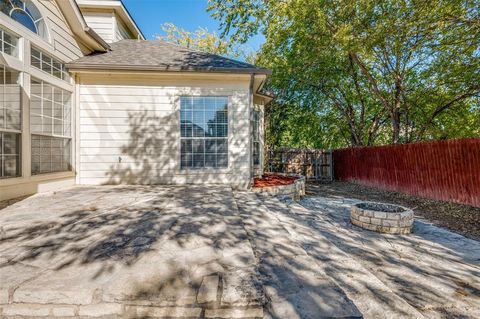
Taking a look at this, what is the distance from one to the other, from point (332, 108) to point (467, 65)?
7240 mm

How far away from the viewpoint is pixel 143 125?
643 cm

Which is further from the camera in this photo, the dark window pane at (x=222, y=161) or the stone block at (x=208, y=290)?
the dark window pane at (x=222, y=161)

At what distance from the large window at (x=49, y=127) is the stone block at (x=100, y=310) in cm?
454

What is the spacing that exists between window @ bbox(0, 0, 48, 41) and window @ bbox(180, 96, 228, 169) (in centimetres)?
328

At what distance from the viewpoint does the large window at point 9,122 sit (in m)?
4.34

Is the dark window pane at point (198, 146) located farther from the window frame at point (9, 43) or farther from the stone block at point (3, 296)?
the stone block at point (3, 296)

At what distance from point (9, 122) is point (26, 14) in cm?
228

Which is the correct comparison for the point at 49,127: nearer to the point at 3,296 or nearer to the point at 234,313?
the point at 3,296

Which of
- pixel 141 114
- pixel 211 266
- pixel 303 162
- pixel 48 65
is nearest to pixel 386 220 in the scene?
pixel 211 266

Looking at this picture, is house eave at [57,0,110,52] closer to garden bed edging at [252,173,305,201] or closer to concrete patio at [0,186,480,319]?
concrete patio at [0,186,480,319]

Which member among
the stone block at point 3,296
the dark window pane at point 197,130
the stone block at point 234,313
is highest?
the dark window pane at point 197,130

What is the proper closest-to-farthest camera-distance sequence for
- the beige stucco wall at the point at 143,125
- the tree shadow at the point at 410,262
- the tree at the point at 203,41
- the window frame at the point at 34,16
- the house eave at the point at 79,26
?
the tree shadow at the point at 410,262, the window frame at the point at 34,16, the house eave at the point at 79,26, the beige stucco wall at the point at 143,125, the tree at the point at 203,41

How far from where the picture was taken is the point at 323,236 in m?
3.99

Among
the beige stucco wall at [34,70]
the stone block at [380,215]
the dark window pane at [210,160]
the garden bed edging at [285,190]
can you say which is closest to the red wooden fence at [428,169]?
the stone block at [380,215]
